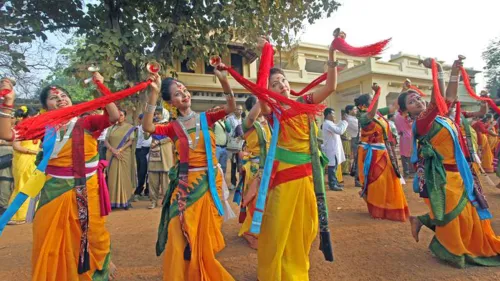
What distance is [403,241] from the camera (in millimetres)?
4246

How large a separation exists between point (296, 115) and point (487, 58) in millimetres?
36593

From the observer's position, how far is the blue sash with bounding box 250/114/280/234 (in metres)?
2.71

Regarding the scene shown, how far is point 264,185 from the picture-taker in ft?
9.18

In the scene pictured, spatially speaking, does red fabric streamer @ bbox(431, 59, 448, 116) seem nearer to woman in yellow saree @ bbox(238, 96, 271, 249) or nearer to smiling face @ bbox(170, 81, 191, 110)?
woman in yellow saree @ bbox(238, 96, 271, 249)

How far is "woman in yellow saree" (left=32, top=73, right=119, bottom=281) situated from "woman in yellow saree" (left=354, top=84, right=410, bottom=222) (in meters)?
4.12

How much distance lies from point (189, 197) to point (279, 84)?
50.7 inches

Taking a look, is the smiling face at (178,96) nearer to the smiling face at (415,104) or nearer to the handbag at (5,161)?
the smiling face at (415,104)

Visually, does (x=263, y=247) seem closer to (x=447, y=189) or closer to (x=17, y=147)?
(x=447, y=189)

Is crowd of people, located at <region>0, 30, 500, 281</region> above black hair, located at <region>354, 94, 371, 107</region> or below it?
below

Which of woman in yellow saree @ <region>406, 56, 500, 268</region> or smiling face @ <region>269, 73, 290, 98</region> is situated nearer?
smiling face @ <region>269, 73, 290, 98</region>

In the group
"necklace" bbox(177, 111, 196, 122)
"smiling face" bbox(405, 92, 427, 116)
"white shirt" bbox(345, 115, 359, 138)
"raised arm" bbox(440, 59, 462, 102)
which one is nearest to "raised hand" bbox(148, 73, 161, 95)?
"necklace" bbox(177, 111, 196, 122)

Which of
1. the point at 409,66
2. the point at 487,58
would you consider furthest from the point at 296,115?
the point at 487,58

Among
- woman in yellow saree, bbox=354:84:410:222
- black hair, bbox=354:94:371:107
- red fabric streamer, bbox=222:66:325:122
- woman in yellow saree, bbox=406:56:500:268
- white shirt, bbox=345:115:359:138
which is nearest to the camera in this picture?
red fabric streamer, bbox=222:66:325:122

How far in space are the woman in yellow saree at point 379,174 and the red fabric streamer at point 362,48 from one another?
279 cm
